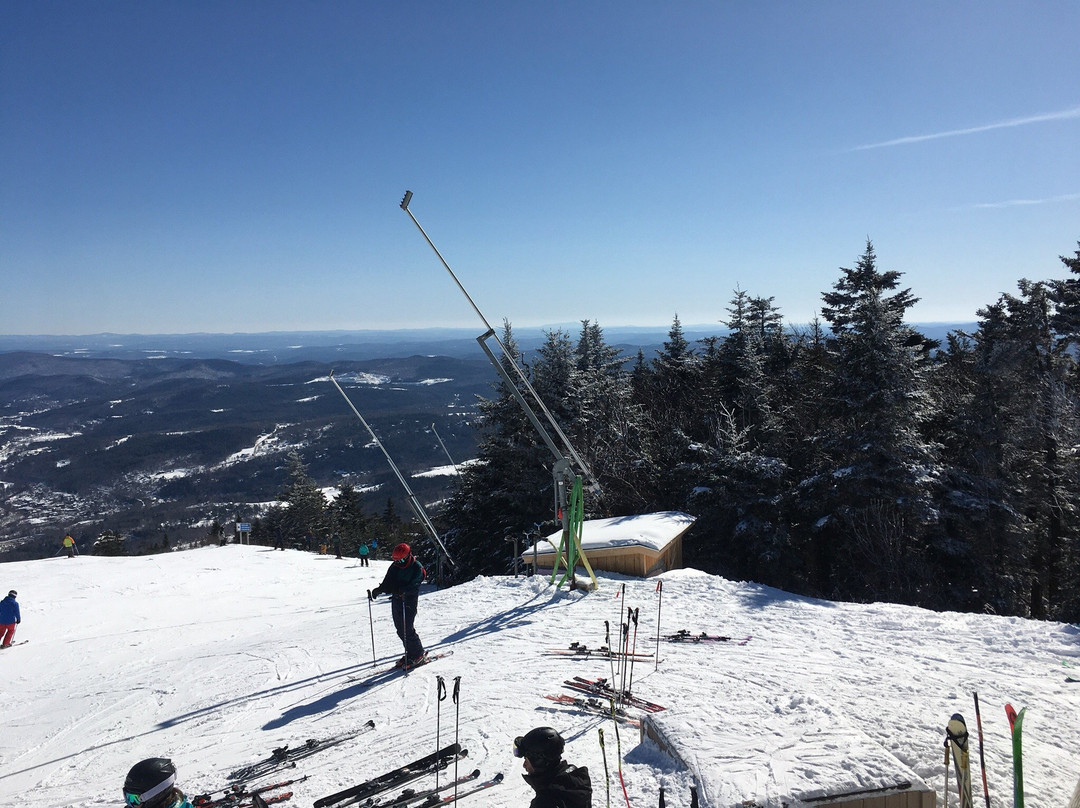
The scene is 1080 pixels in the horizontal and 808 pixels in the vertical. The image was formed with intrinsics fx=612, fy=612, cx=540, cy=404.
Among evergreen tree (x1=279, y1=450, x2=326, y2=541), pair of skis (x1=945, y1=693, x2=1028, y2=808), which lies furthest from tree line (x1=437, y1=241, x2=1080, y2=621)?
evergreen tree (x1=279, y1=450, x2=326, y2=541)

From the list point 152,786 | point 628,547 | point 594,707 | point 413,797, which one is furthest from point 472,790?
point 628,547

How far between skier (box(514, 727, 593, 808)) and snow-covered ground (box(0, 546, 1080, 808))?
5.37ft

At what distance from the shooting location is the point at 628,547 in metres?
15.3

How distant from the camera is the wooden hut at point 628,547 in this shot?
15305 mm

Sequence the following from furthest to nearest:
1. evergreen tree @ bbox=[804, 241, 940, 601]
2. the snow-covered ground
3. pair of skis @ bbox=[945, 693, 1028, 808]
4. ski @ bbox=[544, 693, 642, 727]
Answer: evergreen tree @ bbox=[804, 241, 940, 601] → ski @ bbox=[544, 693, 642, 727] → the snow-covered ground → pair of skis @ bbox=[945, 693, 1028, 808]

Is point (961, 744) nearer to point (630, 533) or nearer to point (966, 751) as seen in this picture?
point (966, 751)

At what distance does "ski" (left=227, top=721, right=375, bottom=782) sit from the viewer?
6.38 meters

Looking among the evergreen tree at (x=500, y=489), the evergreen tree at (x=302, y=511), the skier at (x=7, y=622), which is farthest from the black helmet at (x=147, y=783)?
the evergreen tree at (x=302, y=511)

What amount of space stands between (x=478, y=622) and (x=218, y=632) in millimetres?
7359

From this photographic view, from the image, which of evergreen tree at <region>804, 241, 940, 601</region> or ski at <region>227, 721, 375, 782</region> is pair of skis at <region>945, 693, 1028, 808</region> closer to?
ski at <region>227, 721, 375, 782</region>

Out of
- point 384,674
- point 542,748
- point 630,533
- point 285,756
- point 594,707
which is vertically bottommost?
point 384,674

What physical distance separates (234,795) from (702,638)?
285 inches

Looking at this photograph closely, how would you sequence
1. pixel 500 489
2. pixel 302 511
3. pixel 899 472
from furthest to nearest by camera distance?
1. pixel 302 511
2. pixel 500 489
3. pixel 899 472

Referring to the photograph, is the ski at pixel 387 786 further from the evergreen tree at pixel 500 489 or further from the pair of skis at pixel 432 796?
the evergreen tree at pixel 500 489
